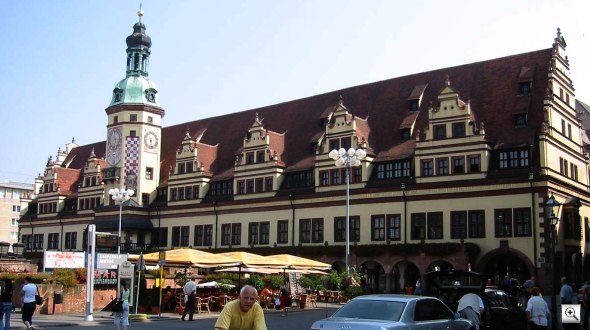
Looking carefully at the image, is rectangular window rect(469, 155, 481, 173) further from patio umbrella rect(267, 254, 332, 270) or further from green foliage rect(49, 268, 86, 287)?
green foliage rect(49, 268, 86, 287)

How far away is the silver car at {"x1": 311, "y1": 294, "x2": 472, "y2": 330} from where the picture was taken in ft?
46.4

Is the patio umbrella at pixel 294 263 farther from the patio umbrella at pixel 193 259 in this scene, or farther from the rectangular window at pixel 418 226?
the rectangular window at pixel 418 226

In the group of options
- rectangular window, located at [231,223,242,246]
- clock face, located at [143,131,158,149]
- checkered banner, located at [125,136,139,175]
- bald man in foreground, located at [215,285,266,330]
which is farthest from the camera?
clock face, located at [143,131,158,149]

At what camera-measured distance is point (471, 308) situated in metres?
17.8

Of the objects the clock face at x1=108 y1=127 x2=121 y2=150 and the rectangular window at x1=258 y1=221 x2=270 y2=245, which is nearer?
the rectangular window at x1=258 y1=221 x2=270 y2=245

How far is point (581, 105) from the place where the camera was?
76312 millimetres

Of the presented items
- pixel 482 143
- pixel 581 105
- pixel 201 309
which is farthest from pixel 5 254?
pixel 581 105

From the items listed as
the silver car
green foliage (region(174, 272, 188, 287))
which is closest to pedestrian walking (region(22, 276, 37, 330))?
the silver car

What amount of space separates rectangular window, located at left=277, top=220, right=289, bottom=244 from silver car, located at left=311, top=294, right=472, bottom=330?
42.0 metres

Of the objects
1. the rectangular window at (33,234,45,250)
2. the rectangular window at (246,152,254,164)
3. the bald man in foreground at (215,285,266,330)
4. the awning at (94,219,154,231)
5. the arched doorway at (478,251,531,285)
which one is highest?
the rectangular window at (246,152,254,164)

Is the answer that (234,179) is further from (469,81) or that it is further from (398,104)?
(469,81)

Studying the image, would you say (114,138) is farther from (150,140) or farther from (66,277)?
(66,277)

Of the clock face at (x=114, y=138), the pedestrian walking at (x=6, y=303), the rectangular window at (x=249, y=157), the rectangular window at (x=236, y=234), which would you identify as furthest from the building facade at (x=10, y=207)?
the pedestrian walking at (x=6, y=303)

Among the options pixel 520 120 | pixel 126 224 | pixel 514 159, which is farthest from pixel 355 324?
pixel 126 224
